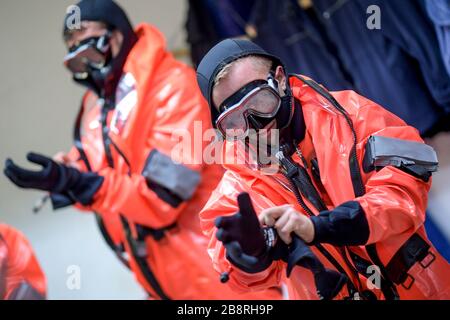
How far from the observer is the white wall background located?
1.26m

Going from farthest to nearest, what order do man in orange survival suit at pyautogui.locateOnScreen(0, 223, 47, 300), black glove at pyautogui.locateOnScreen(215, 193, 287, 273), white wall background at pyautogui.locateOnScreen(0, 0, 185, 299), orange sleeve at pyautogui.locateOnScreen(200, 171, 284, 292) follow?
white wall background at pyautogui.locateOnScreen(0, 0, 185, 299) < man in orange survival suit at pyautogui.locateOnScreen(0, 223, 47, 300) < orange sleeve at pyautogui.locateOnScreen(200, 171, 284, 292) < black glove at pyautogui.locateOnScreen(215, 193, 287, 273)

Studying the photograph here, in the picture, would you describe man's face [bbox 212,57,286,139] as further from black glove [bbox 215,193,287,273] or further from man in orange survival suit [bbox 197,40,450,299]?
black glove [bbox 215,193,287,273]

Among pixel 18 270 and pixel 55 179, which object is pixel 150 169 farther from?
pixel 18 270

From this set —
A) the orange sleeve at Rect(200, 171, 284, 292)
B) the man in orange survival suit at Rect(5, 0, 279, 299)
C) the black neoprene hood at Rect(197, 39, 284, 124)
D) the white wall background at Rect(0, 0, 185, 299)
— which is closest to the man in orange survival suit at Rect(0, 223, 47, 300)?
the white wall background at Rect(0, 0, 185, 299)

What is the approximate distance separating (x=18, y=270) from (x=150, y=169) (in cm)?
35

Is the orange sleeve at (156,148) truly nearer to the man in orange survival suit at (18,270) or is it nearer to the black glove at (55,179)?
the black glove at (55,179)

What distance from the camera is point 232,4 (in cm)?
165

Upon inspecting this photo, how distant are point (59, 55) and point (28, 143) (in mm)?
284

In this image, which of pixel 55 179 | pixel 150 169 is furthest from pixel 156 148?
pixel 55 179

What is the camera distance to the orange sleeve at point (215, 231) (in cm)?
68

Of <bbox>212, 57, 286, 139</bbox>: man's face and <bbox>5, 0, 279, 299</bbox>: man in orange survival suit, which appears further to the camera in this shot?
<bbox>5, 0, 279, 299</bbox>: man in orange survival suit

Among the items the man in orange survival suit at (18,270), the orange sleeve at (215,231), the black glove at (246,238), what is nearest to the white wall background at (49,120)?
the man in orange survival suit at (18,270)

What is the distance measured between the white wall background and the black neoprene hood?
0.50 m

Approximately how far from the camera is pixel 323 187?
689 millimetres
